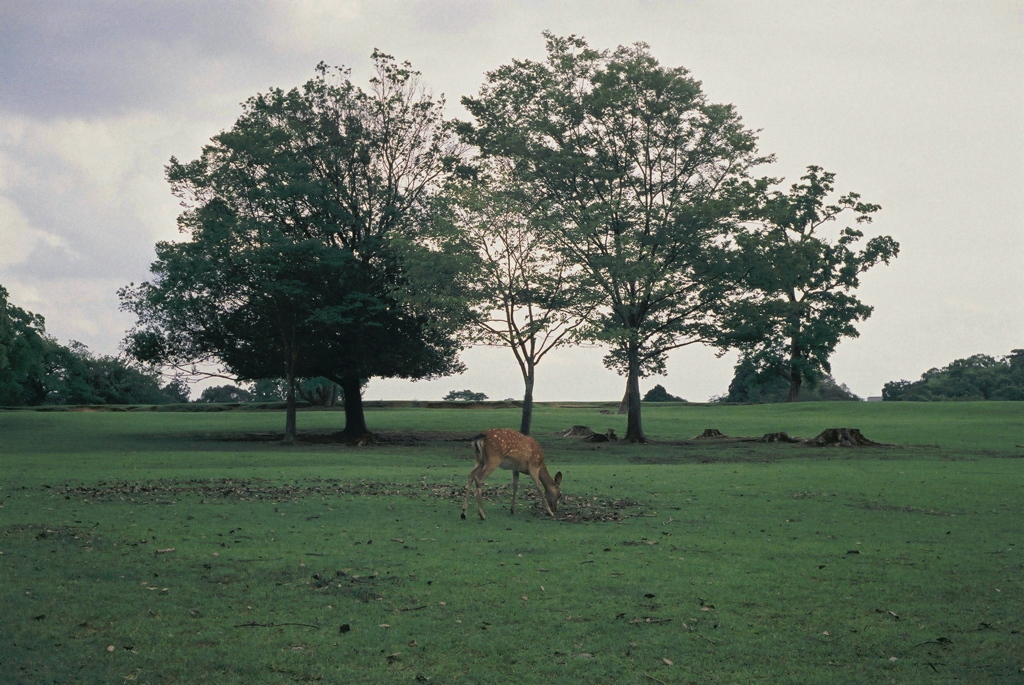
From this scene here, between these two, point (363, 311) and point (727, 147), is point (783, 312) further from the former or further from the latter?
point (363, 311)

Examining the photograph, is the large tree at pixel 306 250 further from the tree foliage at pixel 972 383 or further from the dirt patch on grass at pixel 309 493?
the tree foliage at pixel 972 383

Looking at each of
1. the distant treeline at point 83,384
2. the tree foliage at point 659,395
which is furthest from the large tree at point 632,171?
the tree foliage at point 659,395

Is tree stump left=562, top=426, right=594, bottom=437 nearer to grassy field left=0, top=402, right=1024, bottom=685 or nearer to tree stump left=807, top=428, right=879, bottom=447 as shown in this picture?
tree stump left=807, top=428, right=879, bottom=447

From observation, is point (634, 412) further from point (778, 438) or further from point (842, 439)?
point (842, 439)

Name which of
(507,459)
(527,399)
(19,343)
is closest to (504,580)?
(507,459)

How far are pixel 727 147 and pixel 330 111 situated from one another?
64.2 ft

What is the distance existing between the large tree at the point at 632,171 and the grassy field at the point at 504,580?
65.1 feet

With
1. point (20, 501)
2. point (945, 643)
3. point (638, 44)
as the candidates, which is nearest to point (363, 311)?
point (638, 44)

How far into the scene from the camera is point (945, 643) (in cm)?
868

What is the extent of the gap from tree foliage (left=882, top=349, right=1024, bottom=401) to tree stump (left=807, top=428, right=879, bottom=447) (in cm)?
5672

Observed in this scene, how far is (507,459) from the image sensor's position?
15734 millimetres

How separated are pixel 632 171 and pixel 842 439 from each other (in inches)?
629

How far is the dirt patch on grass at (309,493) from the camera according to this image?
17.4 meters

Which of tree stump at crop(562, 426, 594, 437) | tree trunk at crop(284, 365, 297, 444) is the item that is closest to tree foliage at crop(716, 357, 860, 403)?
tree stump at crop(562, 426, 594, 437)
